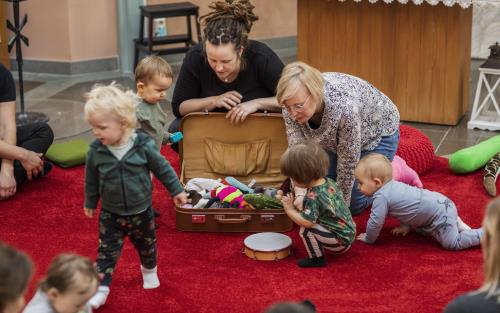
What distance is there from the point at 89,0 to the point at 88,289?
4.55 m

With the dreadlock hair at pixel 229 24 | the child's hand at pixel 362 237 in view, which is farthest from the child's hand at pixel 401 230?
the dreadlock hair at pixel 229 24

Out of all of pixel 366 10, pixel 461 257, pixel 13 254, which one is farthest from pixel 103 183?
pixel 366 10

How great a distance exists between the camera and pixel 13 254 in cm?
202

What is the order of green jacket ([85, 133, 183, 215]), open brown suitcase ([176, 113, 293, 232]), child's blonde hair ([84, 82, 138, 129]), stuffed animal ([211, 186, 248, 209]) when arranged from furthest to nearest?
open brown suitcase ([176, 113, 293, 232]), stuffed animal ([211, 186, 248, 209]), green jacket ([85, 133, 183, 215]), child's blonde hair ([84, 82, 138, 129])

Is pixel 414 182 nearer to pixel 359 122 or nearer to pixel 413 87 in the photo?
pixel 359 122

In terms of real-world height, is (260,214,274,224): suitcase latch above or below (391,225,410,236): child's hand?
above

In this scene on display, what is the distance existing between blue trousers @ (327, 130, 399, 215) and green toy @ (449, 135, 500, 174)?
2.09 feet

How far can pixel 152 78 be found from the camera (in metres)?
3.55

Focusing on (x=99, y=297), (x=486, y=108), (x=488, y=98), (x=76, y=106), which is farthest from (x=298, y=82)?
(x=76, y=106)

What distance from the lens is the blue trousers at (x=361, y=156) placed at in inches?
148

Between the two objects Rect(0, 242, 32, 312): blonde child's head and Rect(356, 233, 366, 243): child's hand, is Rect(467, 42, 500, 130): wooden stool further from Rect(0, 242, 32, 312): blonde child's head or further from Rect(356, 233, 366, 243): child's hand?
Rect(0, 242, 32, 312): blonde child's head

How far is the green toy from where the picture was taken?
4320 mm

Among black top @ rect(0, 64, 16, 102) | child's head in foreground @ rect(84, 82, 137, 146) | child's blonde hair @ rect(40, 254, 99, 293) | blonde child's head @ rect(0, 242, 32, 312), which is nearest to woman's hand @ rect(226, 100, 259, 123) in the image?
child's head in foreground @ rect(84, 82, 137, 146)

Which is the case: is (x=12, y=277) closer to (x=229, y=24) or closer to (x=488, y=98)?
(x=229, y=24)
